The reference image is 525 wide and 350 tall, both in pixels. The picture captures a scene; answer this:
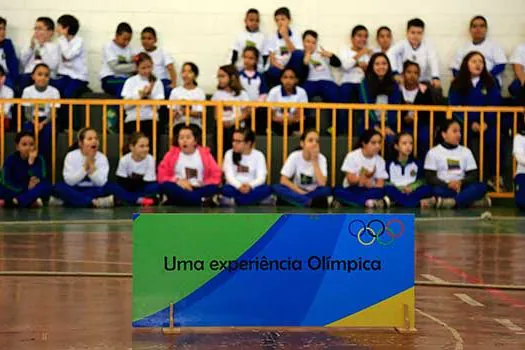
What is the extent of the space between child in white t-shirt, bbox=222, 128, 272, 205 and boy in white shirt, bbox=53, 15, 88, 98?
267cm

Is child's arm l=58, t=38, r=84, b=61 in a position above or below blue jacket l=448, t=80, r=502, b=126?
above

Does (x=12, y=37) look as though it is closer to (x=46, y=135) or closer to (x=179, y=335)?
(x=46, y=135)

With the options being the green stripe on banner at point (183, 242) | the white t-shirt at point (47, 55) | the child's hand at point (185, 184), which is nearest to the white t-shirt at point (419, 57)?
the child's hand at point (185, 184)

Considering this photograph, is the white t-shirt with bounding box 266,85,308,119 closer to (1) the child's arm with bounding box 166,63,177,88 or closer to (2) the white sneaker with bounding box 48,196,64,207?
(1) the child's arm with bounding box 166,63,177,88

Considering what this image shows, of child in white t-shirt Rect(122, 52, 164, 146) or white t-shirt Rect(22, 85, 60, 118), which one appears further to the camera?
child in white t-shirt Rect(122, 52, 164, 146)

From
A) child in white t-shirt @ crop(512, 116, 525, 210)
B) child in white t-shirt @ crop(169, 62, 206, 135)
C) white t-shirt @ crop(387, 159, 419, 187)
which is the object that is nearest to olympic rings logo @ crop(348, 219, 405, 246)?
child in white t-shirt @ crop(512, 116, 525, 210)

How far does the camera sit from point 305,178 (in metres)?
16.9

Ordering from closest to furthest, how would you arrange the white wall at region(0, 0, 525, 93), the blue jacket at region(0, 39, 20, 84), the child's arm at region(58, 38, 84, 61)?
the blue jacket at region(0, 39, 20, 84) → the child's arm at region(58, 38, 84, 61) → the white wall at region(0, 0, 525, 93)

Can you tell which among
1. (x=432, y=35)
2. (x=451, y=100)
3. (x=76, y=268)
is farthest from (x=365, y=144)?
(x=76, y=268)

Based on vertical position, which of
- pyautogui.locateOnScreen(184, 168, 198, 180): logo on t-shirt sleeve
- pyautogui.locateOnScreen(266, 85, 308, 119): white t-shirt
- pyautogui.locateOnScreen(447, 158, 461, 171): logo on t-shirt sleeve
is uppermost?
pyautogui.locateOnScreen(266, 85, 308, 119): white t-shirt

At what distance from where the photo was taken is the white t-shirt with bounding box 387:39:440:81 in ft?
61.9

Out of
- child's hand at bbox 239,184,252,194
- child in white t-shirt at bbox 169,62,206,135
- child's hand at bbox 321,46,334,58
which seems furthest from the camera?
child's hand at bbox 321,46,334,58

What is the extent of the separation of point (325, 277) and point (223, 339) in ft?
2.17

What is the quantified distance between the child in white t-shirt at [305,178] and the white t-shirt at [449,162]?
144 cm
